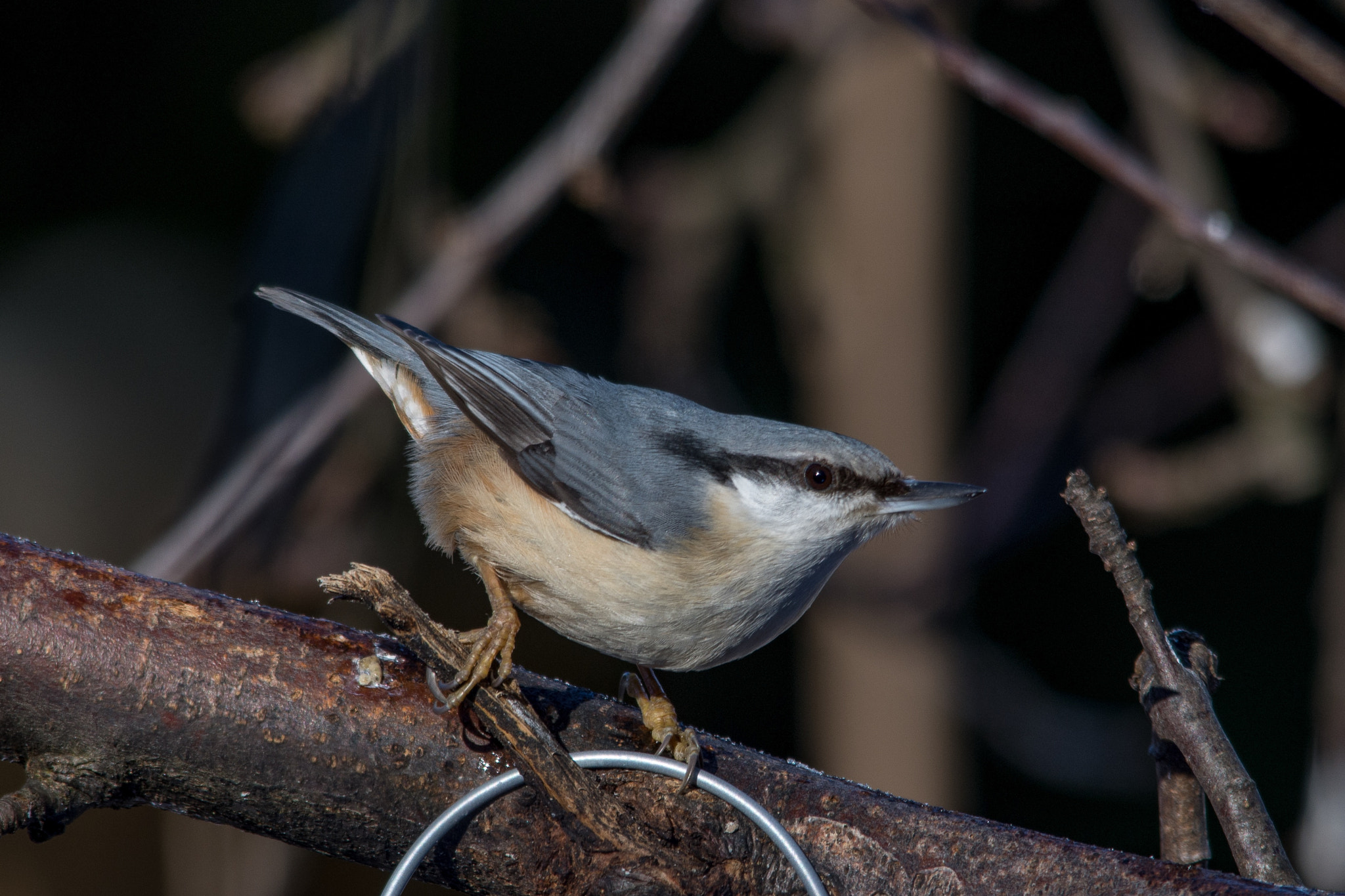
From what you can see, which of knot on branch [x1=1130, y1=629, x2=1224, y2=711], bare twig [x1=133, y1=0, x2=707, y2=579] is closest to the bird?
bare twig [x1=133, y1=0, x2=707, y2=579]

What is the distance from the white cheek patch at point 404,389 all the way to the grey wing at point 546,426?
7.4 inches

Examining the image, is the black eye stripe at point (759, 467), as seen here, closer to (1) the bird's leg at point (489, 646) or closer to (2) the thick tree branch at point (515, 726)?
(1) the bird's leg at point (489, 646)

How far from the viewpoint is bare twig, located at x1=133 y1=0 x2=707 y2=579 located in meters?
1.92

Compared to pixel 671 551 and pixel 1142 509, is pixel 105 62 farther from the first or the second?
pixel 1142 509

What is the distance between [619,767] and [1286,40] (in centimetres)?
112

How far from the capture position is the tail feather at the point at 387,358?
Result: 1997mm

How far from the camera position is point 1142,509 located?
3033mm

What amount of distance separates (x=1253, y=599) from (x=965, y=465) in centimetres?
185

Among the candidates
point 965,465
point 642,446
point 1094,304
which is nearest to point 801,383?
point 965,465

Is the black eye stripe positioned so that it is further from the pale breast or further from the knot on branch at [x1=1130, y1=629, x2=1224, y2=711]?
the knot on branch at [x1=1130, y1=629, x2=1224, y2=711]

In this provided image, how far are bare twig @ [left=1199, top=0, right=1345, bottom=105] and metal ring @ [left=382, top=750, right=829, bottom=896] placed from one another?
1035 millimetres

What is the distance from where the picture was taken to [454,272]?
2193 mm

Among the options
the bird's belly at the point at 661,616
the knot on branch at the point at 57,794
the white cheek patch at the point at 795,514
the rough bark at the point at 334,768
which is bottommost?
the knot on branch at the point at 57,794

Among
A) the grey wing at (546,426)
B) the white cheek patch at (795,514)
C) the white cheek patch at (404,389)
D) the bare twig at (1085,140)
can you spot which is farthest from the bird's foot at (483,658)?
the bare twig at (1085,140)
